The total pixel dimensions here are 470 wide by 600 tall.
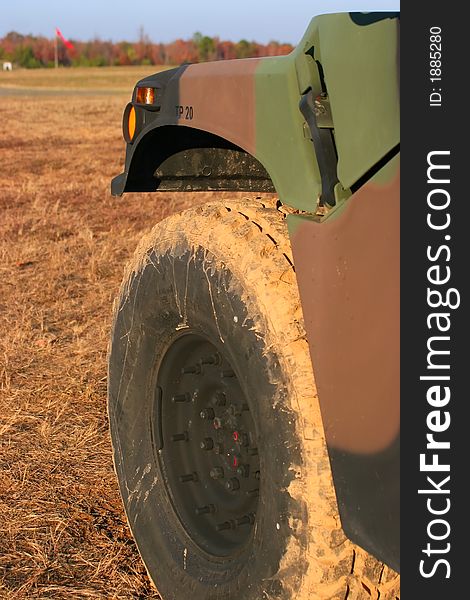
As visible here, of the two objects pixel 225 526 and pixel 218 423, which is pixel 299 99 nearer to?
pixel 218 423

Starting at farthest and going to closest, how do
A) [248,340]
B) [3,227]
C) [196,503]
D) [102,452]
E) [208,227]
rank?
[3,227] < [102,452] < [196,503] < [208,227] < [248,340]

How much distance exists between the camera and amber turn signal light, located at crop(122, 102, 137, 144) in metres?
2.68

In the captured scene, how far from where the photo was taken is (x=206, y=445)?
2393 mm

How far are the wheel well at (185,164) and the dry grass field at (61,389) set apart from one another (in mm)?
1237

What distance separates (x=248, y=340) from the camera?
74.4 inches

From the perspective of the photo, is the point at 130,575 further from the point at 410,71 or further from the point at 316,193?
the point at 410,71

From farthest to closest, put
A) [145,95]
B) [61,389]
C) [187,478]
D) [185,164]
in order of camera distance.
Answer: [61,389]
[185,164]
[145,95]
[187,478]

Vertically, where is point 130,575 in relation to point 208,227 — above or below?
below

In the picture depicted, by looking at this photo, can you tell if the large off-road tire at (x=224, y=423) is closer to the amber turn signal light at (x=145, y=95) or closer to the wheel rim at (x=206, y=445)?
the wheel rim at (x=206, y=445)

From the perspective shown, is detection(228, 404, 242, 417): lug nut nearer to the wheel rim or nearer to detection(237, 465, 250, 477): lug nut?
the wheel rim

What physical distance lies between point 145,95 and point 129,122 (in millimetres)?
138

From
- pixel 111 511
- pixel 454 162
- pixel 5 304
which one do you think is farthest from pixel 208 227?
pixel 5 304

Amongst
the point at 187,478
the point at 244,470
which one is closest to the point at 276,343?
the point at 244,470

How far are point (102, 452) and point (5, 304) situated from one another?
8.16 feet
